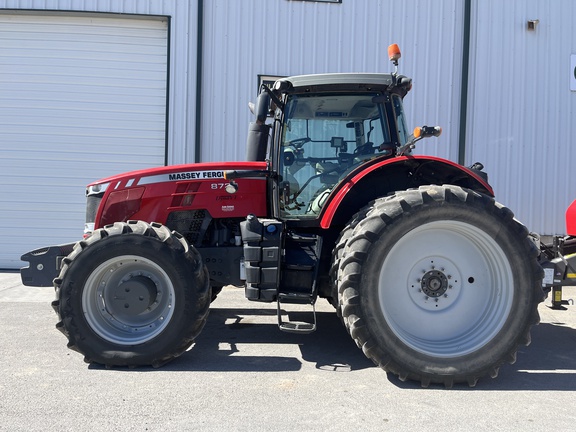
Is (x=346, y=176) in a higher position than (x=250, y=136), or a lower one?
lower

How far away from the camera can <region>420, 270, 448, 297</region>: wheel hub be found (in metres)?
3.69

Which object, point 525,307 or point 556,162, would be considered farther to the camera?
point 556,162

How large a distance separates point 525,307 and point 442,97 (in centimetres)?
549

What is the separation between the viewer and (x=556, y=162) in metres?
8.30

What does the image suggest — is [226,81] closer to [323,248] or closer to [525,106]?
[323,248]

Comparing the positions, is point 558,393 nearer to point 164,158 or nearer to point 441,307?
point 441,307

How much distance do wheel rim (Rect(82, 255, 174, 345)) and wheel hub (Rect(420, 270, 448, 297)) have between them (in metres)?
1.95

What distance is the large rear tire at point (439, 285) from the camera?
340 centimetres

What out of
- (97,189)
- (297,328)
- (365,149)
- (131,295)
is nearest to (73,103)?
(97,189)

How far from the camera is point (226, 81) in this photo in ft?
26.1

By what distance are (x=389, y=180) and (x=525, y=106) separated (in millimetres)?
5472

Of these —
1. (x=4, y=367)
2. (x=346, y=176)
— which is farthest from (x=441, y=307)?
(x=4, y=367)

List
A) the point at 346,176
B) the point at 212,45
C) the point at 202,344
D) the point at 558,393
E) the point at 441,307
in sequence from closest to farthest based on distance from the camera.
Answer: the point at 558,393, the point at 441,307, the point at 346,176, the point at 202,344, the point at 212,45

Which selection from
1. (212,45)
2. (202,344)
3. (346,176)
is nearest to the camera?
(346,176)
